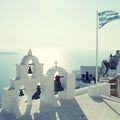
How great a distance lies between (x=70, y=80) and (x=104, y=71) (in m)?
44.0

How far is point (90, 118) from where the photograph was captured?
13367 mm

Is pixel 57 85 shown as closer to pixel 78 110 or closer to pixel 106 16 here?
pixel 78 110

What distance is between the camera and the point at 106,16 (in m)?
17.5

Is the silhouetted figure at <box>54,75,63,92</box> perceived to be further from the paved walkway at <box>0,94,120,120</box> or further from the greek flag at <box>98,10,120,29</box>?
the greek flag at <box>98,10,120,29</box>

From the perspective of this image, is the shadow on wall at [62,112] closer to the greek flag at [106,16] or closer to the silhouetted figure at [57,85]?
the silhouetted figure at [57,85]

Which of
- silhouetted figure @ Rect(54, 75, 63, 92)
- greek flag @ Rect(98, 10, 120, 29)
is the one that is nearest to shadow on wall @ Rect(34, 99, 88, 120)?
silhouetted figure @ Rect(54, 75, 63, 92)

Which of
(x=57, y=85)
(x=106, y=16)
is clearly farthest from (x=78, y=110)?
(x=106, y=16)

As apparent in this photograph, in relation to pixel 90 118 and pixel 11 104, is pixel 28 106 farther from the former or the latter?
pixel 90 118

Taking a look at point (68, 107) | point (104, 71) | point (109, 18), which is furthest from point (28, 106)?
point (104, 71)

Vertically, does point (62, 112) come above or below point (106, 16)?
below

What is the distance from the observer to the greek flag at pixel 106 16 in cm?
1736

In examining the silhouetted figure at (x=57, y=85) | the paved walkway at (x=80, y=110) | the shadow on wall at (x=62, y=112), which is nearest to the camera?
the shadow on wall at (x=62, y=112)

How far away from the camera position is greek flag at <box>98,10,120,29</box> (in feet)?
56.9

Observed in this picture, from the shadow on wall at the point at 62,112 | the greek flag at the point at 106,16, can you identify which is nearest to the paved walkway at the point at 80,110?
the shadow on wall at the point at 62,112
